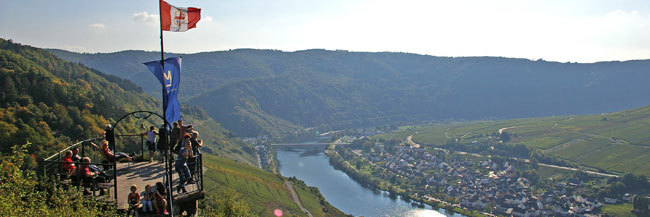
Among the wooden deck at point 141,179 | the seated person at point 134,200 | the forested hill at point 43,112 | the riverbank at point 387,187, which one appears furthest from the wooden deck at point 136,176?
the riverbank at point 387,187

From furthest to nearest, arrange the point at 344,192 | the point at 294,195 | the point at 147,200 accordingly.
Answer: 1. the point at 344,192
2. the point at 294,195
3. the point at 147,200

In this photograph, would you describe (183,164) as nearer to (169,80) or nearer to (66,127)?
(169,80)

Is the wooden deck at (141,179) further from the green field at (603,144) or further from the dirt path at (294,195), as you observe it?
the green field at (603,144)

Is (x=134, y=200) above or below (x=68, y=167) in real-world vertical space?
below

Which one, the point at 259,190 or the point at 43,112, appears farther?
the point at 259,190

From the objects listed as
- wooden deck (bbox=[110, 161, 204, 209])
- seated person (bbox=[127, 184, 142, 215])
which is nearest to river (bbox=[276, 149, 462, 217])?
wooden deck (bbox=[110, 161, 204, 209])

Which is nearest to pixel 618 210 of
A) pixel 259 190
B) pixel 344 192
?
pixel 344 192

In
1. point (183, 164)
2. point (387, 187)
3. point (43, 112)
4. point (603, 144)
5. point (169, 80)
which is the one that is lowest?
point (387, 187)

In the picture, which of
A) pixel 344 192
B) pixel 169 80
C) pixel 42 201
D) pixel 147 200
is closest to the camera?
pixel 42 201

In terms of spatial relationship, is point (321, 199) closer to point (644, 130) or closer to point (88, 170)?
point (88, 170)
